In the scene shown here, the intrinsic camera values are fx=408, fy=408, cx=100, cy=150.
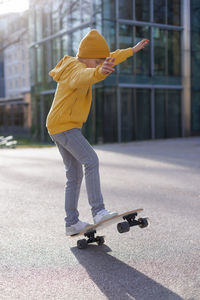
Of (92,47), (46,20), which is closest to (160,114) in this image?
(46,20)

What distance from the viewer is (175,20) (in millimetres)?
21453

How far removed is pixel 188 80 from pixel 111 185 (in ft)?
52.4

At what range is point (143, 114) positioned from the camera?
20.7m

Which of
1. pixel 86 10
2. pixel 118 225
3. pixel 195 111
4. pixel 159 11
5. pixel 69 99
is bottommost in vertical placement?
pixel 118 225

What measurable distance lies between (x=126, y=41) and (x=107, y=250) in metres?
17.3

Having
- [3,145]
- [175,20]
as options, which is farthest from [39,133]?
[175,20]

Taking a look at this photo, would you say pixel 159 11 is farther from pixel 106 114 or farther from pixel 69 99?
pixel 69 99

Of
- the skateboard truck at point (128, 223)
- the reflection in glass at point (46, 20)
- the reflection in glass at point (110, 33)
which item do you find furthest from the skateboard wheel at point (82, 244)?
the reflection in glass at point (46, 20)

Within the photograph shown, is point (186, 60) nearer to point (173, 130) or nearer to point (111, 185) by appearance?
point (173, 130)

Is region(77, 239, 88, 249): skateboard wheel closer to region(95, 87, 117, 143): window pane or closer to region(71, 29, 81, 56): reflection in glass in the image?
region(95, 87, 117, 143): window pane

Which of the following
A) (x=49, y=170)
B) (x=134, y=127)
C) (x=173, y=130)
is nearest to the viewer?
(x=49, y=170)

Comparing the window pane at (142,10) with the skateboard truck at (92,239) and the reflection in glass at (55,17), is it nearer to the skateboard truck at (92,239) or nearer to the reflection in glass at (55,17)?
the reflection in glass at (55,17)

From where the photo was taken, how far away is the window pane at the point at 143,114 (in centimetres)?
2045

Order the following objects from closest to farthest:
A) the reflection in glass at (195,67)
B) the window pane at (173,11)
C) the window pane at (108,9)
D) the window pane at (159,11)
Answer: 1. the window pane at (108,9)
2. the window pane at (159,11)
3. the window pane at (173,11)
4. the reflection in glass at (195,67)
